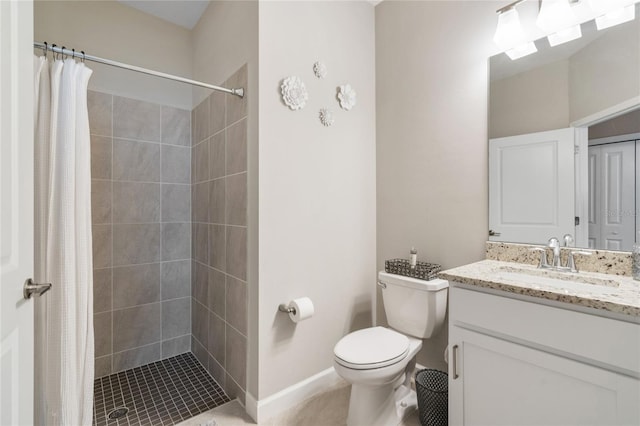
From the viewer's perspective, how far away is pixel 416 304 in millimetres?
1702

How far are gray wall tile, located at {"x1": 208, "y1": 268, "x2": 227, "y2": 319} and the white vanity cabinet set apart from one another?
1404mm

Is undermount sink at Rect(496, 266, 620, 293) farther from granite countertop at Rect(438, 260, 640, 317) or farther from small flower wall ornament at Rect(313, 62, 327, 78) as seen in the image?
small flower wall ornament at Rect(313, 62, 327, 78)

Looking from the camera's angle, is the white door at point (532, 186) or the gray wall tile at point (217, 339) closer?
the white door at point (532, 186)

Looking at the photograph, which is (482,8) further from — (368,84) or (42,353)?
(42,353)

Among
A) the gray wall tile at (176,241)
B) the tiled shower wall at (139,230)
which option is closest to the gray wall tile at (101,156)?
the tiled shower wall at (139,230)

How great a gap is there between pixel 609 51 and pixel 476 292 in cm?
125

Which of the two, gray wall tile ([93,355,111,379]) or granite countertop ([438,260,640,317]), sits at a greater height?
granite countertop ([438,260,640,317])

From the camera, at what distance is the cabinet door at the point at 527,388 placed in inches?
36.6

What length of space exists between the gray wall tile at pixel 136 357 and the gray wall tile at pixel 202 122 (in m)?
1.66

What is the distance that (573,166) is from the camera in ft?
4.74

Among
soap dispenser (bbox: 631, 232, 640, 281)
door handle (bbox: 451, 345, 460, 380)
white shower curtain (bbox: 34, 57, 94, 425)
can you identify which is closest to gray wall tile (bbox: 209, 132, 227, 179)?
white shower curtain (bbox: 34, 57, 94, 425)

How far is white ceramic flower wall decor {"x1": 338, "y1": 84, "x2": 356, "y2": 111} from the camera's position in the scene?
203 cm

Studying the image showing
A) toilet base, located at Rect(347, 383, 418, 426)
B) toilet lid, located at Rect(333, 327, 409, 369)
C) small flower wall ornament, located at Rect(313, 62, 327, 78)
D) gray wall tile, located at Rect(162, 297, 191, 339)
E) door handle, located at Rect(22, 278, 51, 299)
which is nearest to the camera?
door handle, located at Rect(22, 278, 51, 299)

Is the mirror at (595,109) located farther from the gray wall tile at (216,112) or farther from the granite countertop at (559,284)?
the gray wall tile at (216,112)
